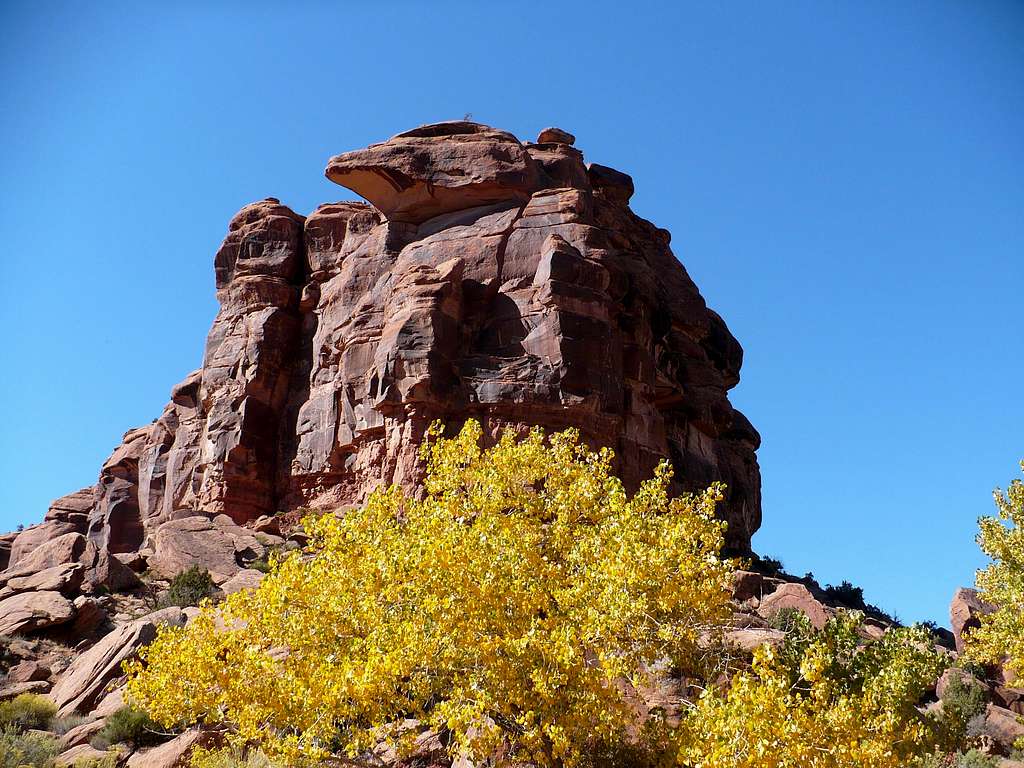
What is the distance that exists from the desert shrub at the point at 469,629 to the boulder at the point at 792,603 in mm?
14865

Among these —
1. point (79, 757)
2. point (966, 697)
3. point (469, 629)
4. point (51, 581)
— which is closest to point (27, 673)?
point (51, 581)

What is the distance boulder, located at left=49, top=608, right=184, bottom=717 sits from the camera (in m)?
21.4

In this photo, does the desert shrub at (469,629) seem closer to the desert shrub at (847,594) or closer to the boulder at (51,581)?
the boulder at (51,581)

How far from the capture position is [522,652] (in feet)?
46.4

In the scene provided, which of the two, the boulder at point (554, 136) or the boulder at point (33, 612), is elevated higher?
the boulder at point (554, 136)

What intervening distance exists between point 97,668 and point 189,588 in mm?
7439

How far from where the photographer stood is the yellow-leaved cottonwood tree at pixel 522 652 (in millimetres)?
13211

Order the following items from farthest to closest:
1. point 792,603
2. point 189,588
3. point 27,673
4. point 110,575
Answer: point 792,603, point 110,575, point 189,588, point 27,673

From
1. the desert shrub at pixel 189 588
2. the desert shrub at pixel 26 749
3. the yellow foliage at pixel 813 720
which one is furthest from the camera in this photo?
the desert shrub at pixel 189 588

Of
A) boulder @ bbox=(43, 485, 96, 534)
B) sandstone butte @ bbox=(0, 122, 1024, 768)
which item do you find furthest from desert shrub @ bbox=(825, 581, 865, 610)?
boulder @ bbox=(43, 485, 96, 534)

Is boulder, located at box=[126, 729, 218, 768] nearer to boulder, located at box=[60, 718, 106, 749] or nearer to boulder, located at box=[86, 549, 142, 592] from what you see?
boulder, located at box=[60, 718, 106, 749]

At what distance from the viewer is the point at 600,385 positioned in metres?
38.8

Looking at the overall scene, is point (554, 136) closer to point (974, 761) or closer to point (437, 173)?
point (437, 173)

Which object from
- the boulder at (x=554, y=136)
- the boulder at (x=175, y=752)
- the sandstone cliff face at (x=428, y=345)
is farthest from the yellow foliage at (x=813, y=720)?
the boulder at (x=554, y=136)
